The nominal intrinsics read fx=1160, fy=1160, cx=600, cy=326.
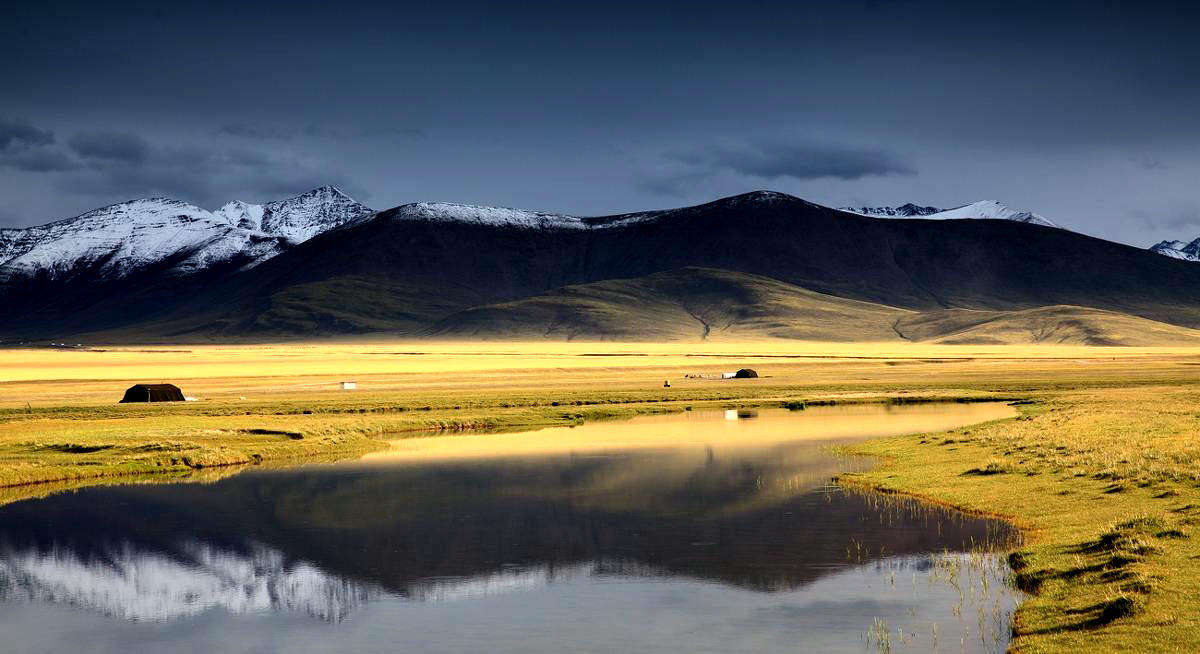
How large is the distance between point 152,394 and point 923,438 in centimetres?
5041

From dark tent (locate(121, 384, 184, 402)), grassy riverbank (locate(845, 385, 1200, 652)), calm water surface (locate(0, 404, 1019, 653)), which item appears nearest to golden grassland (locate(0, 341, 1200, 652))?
grassy riverbank (locate(845, 385, 1200, 652))

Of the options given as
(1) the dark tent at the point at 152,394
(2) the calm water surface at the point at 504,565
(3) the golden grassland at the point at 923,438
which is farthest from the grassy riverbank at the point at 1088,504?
(1) the dark tent at the point at 152,394

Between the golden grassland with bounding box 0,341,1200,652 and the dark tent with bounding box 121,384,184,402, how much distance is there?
1.75 m

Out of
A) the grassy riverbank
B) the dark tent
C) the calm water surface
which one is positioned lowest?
the calm water surface

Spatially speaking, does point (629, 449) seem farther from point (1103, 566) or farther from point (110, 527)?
point (1103, 566)

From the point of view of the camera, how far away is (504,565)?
28469 millimetres

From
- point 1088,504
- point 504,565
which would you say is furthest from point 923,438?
point 504,565

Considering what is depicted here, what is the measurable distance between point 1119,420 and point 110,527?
42444 millimetres

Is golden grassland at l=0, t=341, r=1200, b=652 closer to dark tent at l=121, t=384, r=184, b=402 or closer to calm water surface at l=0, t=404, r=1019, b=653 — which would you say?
dark tent at l=121, t=384, r=184, b=402

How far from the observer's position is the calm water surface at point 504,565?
2245 cm

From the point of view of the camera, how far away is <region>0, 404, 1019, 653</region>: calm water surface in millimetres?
22453

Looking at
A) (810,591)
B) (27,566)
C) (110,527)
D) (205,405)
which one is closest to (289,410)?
(205,405)

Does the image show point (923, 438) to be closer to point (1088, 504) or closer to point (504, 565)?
point (1088, 504)

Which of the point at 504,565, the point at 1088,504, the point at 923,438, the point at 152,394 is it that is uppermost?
the point at 152,394
